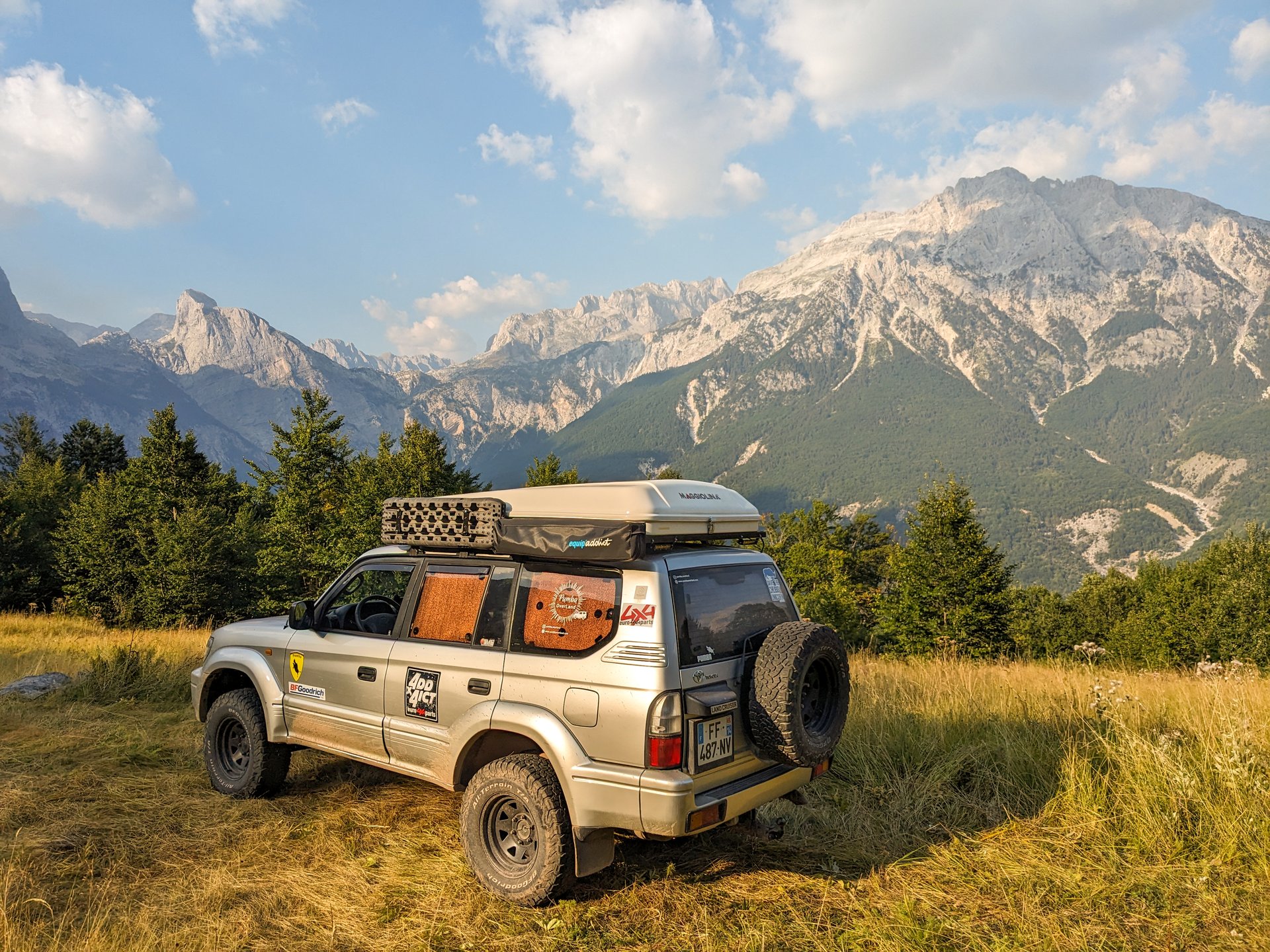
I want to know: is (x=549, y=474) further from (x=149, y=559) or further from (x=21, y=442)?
(x=21, y=442)

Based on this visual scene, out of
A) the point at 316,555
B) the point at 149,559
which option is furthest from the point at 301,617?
the point at 316,555

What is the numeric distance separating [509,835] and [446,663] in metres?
1.14

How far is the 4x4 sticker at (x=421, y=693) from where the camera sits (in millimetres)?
4582

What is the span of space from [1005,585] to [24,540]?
3719 centimetres

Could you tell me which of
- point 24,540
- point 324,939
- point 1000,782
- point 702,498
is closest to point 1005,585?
point 1000,782

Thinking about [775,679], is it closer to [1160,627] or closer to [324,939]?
[324,939]

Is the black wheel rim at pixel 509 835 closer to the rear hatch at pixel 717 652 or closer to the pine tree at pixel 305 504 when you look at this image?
the rear hatch at pixel 717 652

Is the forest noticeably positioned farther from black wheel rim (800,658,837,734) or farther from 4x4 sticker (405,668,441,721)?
4x4 sticker (405,668,441,721)

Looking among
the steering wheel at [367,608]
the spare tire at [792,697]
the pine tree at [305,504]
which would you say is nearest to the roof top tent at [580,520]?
the steering wheel at [367,608]

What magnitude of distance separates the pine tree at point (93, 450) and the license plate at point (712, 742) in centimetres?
5825

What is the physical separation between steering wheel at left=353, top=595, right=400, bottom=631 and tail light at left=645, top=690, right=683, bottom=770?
288 centimetres

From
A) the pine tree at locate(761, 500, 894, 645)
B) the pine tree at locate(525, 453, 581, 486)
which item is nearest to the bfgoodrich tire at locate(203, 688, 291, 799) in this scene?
the pine tree at locate(761, 500, 894, 645)

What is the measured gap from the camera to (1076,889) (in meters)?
4.04

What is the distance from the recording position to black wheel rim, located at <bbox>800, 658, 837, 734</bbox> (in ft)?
14.4
